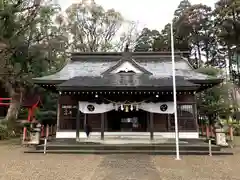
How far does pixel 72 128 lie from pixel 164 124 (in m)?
5.84

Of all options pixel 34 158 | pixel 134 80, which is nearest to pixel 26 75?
A: pixel 134 80

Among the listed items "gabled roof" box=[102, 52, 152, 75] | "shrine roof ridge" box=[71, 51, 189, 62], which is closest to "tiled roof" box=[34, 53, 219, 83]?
"shrine roof ridge" box=[71, 51, 189, 62]

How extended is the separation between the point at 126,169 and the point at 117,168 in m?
0.34

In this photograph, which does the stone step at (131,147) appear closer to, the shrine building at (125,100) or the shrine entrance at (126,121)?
the shrine building at (125,100)

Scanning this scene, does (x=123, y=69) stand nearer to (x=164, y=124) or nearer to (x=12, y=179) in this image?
(x=164, y=124)

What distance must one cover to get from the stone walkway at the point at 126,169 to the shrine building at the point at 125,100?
154 inches

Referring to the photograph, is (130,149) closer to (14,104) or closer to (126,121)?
(126,121)

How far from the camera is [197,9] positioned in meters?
40.1

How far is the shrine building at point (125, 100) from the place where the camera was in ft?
44.5

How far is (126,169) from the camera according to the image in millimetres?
8086

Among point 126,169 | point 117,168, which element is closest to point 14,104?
point 117,168

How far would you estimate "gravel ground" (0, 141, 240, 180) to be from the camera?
7.09 m

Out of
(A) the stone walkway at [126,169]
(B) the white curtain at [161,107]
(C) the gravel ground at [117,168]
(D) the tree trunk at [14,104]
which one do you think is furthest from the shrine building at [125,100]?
(D) the tree trunk at [14,104]

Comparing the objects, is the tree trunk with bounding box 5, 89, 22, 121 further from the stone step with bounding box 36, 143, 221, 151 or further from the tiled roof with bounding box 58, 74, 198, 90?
the stone step with bounding box 36, 143, 221, 151
